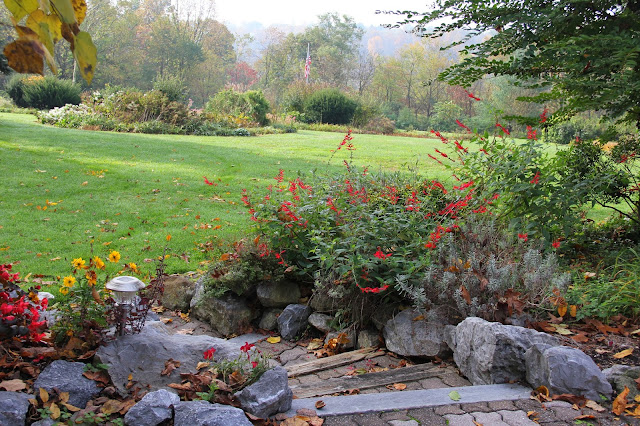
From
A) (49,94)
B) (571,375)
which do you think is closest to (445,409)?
(571,375)

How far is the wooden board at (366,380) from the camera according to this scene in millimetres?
2809

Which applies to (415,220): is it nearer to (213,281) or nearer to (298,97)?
(213,281)

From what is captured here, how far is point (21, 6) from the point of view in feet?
2.84

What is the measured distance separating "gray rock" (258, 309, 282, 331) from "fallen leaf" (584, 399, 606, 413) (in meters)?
2.53

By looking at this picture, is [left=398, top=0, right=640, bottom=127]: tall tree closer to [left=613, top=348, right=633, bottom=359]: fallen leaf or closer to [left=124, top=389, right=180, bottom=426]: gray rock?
[left=613, top=348, right=633, bottom=359]: fallen leaf

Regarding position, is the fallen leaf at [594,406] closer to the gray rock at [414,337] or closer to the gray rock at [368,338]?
the gray rock at [414,337]

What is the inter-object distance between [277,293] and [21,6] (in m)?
3.59

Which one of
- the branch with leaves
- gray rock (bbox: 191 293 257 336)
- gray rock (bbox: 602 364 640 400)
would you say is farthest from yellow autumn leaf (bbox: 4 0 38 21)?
gray rock (bbox: 191 293 257 336)

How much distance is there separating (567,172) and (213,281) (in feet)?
11.4

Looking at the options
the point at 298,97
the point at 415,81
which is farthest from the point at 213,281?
the point at 415,81

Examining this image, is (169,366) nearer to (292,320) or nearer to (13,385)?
(13,385)

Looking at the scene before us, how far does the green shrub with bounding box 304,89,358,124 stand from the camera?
23.2 m

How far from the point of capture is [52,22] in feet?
3.02

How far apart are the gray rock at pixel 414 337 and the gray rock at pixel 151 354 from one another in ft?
3.75
